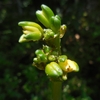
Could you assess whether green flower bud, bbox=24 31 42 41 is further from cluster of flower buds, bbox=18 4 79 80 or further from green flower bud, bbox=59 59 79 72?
green flower bud, bbox=59 59 79 72

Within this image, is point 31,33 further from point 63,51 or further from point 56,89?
point 63,51

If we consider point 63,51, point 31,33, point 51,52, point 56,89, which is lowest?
point 56,89

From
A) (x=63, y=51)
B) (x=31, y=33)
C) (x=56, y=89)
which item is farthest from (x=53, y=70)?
(x=63, y=51)

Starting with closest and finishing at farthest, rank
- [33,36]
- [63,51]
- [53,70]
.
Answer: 1. [53,70]
2. [33,36]
3. [63,51]

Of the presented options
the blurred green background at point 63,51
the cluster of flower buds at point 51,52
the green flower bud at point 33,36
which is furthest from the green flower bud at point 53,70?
the blurred green background at point 63,51

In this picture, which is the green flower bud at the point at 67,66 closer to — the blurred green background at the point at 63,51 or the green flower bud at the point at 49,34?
the green flower bud at the point at 49,34

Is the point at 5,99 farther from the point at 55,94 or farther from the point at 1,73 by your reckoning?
the point at 55,94
